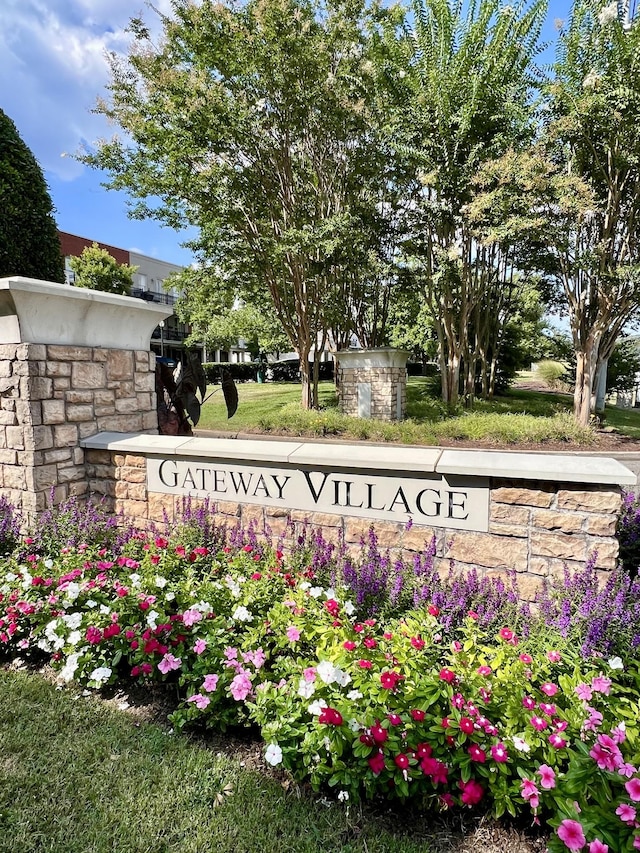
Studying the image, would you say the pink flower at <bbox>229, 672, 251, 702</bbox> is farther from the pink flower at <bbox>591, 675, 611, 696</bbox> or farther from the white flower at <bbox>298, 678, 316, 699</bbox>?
the pink flower at <bbox>591, 675, 611, 696</bbox>

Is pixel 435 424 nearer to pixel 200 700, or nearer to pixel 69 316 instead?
pixel 69 316

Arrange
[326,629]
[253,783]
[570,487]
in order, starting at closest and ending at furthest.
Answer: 1. [253,783]
2. [326,629]
3. [570,487]

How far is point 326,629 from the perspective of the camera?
2119mm

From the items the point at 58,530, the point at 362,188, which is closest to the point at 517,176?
the point at 362,188

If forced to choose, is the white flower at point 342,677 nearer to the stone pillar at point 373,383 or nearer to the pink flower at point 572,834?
the pink flower at point 572,834

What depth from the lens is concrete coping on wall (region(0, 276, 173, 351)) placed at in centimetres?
334

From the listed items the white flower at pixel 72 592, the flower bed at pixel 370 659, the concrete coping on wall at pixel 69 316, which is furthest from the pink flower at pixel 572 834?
the concrete coping on wall at pixel 69 316

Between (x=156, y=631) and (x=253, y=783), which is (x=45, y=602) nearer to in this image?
(x=156, y=631)

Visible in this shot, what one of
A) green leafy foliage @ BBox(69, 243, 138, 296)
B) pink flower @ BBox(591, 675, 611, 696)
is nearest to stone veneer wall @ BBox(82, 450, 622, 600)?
pink flower @ BBox(591, 675, 611, 696)

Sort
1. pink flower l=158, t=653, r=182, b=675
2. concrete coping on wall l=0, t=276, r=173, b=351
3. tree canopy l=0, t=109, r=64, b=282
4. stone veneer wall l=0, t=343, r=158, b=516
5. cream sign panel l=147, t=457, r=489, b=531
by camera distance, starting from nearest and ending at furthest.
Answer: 1. pink flower l=158, t=653, r=182, b=675
2. cream sign panel l=147, t=457, r=489, b=531
3. concrete coping on wall l=0, t=276, r=173, b=351
4. stone veneer wall l=0, t=343, r=158, b=516
5. tree canopy l=0, t=109, r=64, b=282

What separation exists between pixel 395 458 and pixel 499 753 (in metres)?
1.57

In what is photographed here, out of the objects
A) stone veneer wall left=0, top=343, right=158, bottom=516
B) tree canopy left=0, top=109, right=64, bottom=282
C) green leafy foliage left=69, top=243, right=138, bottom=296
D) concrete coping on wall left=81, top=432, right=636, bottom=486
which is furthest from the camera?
green leafy foliage left=69, top=243, right=138, bottom=296

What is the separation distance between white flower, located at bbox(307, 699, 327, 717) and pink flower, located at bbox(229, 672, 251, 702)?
30cm

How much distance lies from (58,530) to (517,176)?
10781 millimetres
